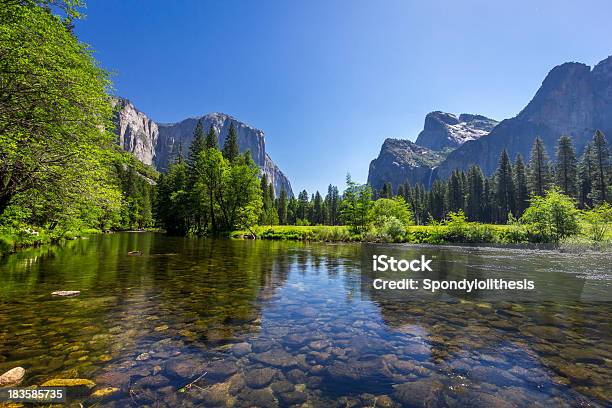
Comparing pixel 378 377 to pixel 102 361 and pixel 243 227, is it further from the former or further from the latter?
pixel 243 227

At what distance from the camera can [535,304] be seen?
30.1 feet

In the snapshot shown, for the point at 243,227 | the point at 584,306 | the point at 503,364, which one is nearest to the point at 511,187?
the point at 243,227

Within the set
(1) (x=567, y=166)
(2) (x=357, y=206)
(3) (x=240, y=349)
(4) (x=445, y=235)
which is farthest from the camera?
(1) (x=567, y=166)

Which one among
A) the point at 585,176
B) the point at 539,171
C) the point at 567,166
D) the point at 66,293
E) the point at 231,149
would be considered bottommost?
the point at 66,293

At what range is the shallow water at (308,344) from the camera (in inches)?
165

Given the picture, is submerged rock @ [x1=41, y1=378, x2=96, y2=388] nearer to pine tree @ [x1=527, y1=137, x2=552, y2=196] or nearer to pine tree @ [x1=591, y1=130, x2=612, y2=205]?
pine tree @ [x1=591, y1=130, x2=612, y2=205]

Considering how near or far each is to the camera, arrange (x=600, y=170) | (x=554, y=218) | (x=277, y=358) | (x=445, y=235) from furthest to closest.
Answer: (x=600, y=170)
(x=445, y=235)
(x=554, y=218)
(x=277, y=358)

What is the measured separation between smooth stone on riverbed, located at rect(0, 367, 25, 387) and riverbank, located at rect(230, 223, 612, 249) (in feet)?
124

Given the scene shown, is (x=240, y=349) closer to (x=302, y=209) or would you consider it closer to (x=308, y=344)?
(x=308, y=344)

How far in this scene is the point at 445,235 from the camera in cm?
4028

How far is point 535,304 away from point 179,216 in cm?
5547

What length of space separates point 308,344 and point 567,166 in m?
94.3

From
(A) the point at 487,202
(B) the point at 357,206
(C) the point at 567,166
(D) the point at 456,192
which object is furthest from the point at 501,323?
(D) the point at 456,192

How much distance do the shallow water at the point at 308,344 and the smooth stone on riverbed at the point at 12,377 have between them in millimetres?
160
